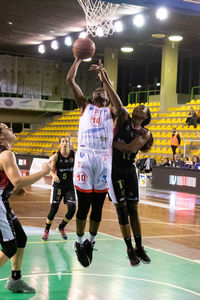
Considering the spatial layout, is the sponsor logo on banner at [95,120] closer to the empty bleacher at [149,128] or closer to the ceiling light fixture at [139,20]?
the empty bleacher at [149,128]

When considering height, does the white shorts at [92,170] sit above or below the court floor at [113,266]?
above

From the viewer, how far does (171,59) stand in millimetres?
27047

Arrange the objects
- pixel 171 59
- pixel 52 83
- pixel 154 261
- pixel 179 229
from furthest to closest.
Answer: pixel 52 83
pixel 171 59
pixel 179 229
pixel 154 261

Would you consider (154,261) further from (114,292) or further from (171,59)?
(171,59)

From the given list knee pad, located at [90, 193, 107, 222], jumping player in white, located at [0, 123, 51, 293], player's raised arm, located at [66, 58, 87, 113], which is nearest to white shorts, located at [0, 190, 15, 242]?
jumping player in white, located at [0, 123, 51, 293]

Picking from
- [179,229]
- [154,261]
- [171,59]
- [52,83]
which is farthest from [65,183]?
[52,83]

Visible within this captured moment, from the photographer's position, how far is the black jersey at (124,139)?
6035mm

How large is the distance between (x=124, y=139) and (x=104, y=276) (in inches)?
78.3

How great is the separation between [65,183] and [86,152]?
12.4 feet

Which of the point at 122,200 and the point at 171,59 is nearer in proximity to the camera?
the point at 122,200

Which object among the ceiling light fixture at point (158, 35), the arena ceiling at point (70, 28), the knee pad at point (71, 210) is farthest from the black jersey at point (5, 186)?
the ceiling light fixture at point (158, 35)

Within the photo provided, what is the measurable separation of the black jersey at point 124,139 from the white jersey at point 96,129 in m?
0.38

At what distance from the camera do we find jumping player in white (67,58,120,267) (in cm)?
557

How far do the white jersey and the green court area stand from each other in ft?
5.85
